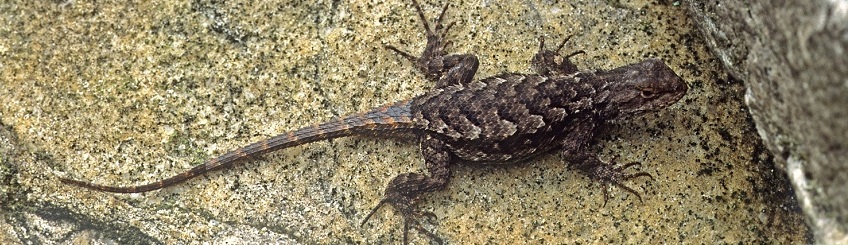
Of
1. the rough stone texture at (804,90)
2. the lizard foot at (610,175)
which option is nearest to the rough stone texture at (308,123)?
the lizard foot at (610,175)

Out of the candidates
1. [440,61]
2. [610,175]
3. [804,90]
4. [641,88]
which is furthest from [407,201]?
[804,90]

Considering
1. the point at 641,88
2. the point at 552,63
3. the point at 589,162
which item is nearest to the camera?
the point at 641,88

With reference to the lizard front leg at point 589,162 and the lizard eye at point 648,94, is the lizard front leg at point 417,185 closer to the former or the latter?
the lizard front leg at point 589,162

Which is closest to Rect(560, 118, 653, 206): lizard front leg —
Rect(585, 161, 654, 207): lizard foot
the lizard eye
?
Rect(585, 161, 654, 207): lizard foot

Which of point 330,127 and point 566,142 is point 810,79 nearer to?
point 566,142

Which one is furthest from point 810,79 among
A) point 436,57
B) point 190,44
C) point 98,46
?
point 98,46

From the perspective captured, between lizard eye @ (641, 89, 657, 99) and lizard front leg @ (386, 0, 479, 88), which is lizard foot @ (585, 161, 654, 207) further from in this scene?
lizard front leg @ (386, 0, 479, 88)

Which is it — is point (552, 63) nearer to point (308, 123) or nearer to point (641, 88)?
point (641, 88)
